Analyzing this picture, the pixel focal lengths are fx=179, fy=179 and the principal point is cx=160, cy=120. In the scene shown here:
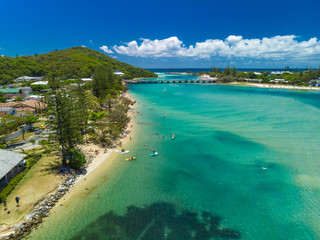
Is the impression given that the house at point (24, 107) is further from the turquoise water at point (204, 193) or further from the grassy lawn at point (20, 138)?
the turquoise water at point (204, 193)

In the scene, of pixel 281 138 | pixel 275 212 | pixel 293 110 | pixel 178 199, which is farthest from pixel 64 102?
pixel 293 110

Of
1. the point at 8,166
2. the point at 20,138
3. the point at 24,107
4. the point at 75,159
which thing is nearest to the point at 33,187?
the point at 8,166

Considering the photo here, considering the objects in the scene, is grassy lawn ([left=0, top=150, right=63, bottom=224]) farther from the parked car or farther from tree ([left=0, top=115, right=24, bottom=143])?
the parked car

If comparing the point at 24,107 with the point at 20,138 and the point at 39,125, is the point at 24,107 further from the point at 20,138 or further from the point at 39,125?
the point at 20,138

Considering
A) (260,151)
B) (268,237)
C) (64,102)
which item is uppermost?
(64,102)

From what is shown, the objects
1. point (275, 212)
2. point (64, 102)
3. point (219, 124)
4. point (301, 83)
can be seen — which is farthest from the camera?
point (301, 83)

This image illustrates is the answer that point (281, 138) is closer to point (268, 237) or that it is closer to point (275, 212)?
point (275, 212)

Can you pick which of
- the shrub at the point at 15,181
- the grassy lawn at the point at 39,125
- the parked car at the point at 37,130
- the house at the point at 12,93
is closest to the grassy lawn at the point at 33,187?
the shrub at the point at 15,181
